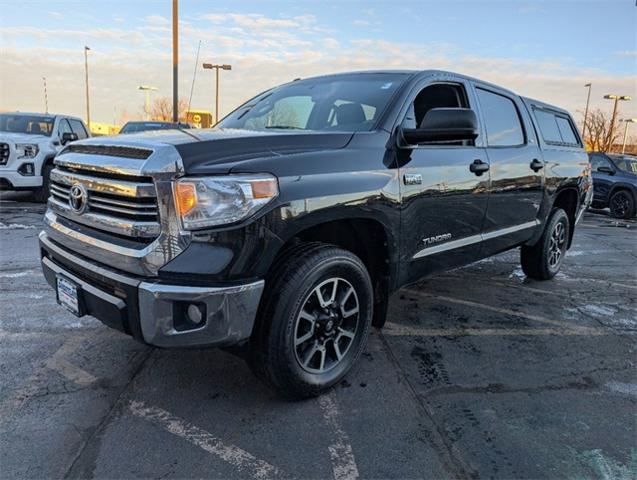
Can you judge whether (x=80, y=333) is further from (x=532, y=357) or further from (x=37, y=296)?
(x=532, y=357)

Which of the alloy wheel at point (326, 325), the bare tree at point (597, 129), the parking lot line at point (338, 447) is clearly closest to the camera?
the parking lot line at point (338, 447)

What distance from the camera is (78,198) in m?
2.72

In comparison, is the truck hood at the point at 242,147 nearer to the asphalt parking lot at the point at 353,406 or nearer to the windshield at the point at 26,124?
the asphalt parking lot at the point at 353,406

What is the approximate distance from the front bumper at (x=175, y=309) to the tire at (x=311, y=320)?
0.16 m

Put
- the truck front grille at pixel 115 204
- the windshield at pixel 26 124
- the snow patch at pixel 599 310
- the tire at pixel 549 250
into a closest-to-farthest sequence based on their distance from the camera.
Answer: the truck front grille at pixel 115 204 → the snow patch at pixel 599 310 → the tire at pixel 549 250 → the windshield at pixel 26 124

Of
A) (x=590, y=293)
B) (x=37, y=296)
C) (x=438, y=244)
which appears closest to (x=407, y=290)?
(x=438, y=244)

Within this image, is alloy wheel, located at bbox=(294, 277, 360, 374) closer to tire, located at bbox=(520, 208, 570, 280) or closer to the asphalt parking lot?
the asphalt parking lot

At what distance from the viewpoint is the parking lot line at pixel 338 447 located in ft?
7.34

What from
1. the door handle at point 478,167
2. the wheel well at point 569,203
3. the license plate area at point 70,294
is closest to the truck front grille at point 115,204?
the license plate area at point 70,294

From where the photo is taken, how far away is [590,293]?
532cm

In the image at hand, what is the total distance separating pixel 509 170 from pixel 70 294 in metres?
3.46

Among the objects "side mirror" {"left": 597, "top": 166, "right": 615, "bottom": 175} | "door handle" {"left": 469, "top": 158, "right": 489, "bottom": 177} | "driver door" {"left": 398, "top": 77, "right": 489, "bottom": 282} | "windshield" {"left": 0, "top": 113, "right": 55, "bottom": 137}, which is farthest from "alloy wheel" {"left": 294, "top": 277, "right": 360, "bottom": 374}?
"side mirror" {"left": 597, "top": 166, "right": 615, "bottom": 175}

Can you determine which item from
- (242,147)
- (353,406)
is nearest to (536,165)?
(353,406)

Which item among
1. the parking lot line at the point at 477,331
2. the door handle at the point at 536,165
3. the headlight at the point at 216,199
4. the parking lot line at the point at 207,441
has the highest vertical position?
the door handle at the point at 536,165
